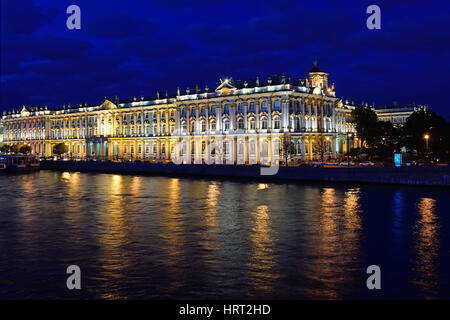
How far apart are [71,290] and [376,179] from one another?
126ft

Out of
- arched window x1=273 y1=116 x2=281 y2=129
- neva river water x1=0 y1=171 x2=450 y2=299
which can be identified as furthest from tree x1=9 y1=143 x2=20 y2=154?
neva river water x1=0 y1=171 x2=450 y2=299

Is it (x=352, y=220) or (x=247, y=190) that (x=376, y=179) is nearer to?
(x=247, y=190)

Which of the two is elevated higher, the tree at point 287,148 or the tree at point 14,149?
the tree at point 14,149

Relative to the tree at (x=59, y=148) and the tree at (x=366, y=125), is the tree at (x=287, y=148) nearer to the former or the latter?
the tree at (x=366, y=125)

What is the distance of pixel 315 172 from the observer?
175 feet

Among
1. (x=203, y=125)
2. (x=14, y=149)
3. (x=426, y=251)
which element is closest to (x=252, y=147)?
(x=203, y=125)

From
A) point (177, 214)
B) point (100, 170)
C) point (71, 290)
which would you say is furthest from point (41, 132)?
point (71, 290)

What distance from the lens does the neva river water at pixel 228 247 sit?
1459cm

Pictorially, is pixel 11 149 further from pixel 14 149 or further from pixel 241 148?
pixel 241 148

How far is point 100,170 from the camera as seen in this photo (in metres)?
84.4

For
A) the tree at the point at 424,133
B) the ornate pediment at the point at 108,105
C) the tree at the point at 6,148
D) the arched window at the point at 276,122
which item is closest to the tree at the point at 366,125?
the tree at the point at 424,133

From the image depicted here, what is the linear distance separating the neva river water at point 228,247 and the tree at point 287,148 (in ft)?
124
